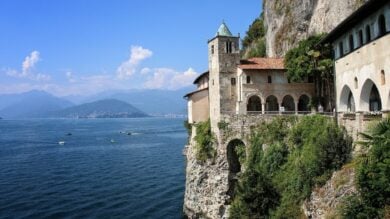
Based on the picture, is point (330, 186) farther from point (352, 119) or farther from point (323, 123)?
point (323, 123)

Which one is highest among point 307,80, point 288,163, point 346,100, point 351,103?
point 307,80

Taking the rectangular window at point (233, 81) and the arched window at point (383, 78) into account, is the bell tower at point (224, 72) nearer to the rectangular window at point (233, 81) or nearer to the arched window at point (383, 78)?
the rectangular window at point (233, 81)

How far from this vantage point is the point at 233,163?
45.6 m

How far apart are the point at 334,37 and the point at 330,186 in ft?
56.4

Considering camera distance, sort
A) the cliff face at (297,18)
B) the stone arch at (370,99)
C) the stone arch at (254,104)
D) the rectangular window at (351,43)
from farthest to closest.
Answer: the stone arch at (254,104)
the cliff face at (297,18)
the rectangular window at (351,43)
the stone arch at (370,99)

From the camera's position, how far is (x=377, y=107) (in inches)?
1302

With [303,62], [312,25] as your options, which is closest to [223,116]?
[303,62]

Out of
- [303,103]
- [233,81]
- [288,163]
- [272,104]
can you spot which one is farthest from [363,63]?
[303,103]

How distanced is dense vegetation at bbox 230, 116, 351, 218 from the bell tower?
6.43 m

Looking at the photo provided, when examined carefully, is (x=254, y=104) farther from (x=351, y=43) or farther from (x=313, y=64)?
(x=351, y=43)

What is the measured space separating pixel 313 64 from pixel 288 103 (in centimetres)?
818

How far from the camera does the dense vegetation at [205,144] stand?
1801 inches

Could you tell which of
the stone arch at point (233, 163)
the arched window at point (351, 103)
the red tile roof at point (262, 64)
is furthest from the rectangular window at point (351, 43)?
the stone arch at point (233, 163)

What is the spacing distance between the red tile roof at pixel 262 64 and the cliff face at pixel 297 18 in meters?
7.86
